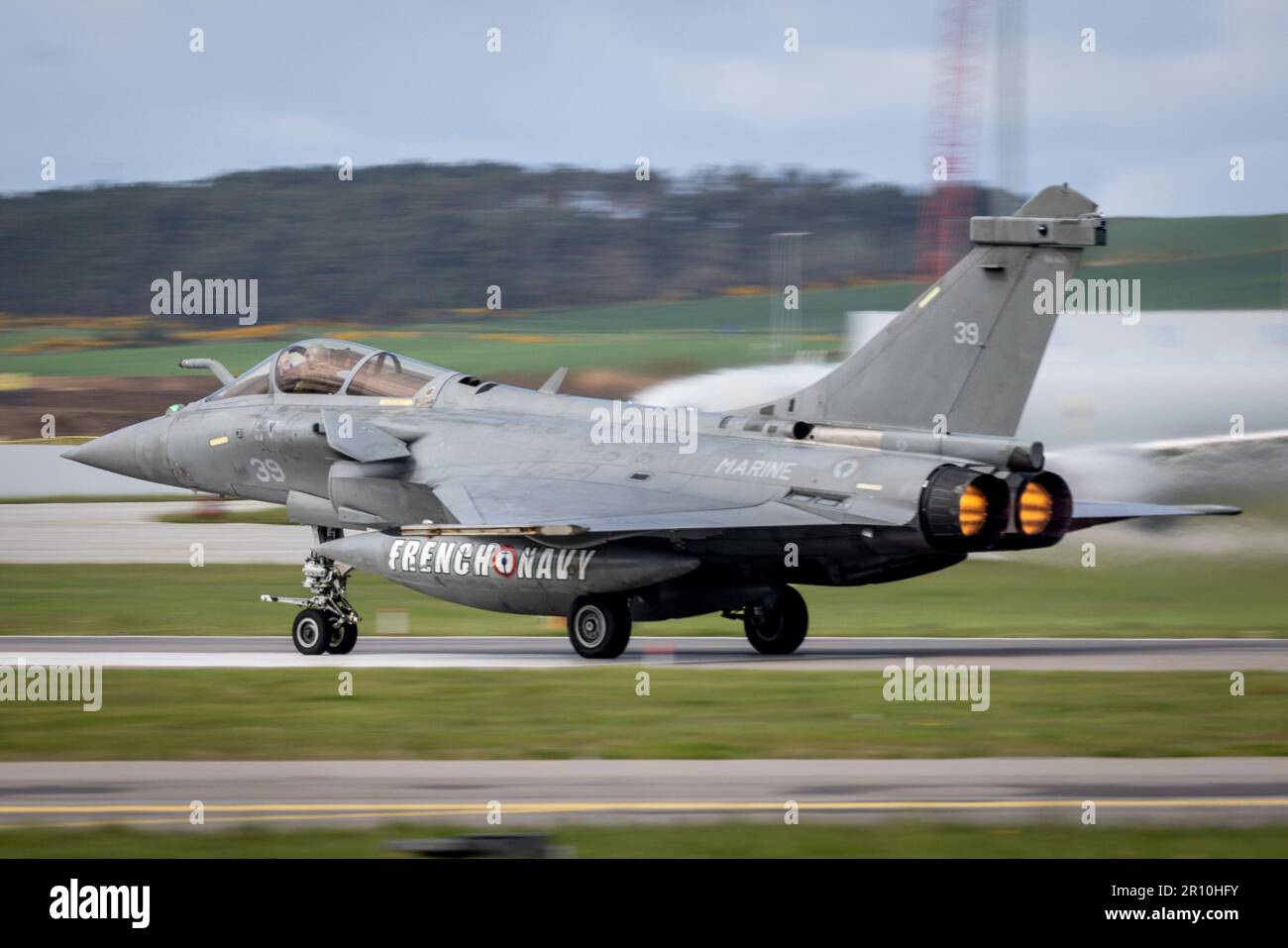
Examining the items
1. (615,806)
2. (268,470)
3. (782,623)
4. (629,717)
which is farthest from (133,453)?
(615,806)

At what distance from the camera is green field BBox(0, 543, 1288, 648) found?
77.2 feet

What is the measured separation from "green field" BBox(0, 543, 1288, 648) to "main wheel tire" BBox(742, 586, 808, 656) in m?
4.05

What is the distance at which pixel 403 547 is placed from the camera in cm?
1905

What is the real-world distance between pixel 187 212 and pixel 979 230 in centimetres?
5962

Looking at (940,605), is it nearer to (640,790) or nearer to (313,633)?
(313,633)

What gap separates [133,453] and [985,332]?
1089 centimetres

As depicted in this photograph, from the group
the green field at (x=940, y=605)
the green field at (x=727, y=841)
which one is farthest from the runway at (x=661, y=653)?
the green field at (x=727, y=841)

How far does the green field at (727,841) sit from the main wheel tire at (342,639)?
10.1 meters

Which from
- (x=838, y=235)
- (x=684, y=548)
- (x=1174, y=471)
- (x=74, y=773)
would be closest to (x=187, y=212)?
(x=838, y=235)

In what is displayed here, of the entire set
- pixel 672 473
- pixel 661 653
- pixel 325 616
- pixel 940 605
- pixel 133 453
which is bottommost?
pixel 661 653

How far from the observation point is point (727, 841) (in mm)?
9352

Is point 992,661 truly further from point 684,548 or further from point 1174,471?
point 1174,471

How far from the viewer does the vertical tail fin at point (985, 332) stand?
1769cm
